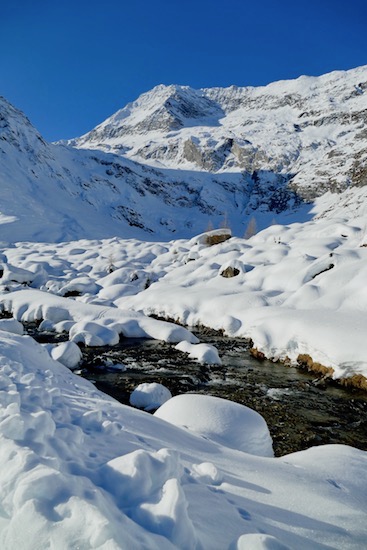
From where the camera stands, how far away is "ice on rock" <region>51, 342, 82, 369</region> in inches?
512

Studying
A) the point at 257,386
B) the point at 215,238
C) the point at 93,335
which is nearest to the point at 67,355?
the point at 93,335

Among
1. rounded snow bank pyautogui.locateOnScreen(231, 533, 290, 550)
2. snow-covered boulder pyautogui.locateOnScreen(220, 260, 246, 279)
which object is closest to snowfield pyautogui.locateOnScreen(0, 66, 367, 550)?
rounded snow bank pyautogui.locateOnScreen(231, 533, 290, 550)

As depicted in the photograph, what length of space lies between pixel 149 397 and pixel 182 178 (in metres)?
156

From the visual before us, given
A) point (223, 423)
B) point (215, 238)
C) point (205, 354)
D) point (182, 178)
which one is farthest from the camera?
point (182, 178)

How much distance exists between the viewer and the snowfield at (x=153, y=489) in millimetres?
2207

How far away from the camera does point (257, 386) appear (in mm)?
11531

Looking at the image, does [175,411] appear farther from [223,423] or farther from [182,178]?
[182,178]

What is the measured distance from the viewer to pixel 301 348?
1360 cm

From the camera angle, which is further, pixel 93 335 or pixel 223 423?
pixel 93 335

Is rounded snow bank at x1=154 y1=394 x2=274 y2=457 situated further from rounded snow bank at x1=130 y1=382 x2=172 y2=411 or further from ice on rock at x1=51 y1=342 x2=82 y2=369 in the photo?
ice on rock at x1=51 y1=342 x2=82 y2=369

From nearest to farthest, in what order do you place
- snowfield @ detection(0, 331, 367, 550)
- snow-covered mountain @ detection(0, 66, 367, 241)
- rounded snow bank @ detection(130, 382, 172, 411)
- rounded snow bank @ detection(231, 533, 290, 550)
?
snowfield @ detection(0, 331, 367, 550) < rounded snow bank @ detection(231, 533, 290, 550) < rounded snow bank @ detection(130, 382, 172, 411) < snow-covered mountain @ detection(0, 66, 367, 241)

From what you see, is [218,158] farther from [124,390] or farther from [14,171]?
[124,390]

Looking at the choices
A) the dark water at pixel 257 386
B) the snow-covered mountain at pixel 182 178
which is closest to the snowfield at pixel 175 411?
the dark water at pixel 257 386

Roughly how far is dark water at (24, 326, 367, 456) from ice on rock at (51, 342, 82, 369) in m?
0.35
